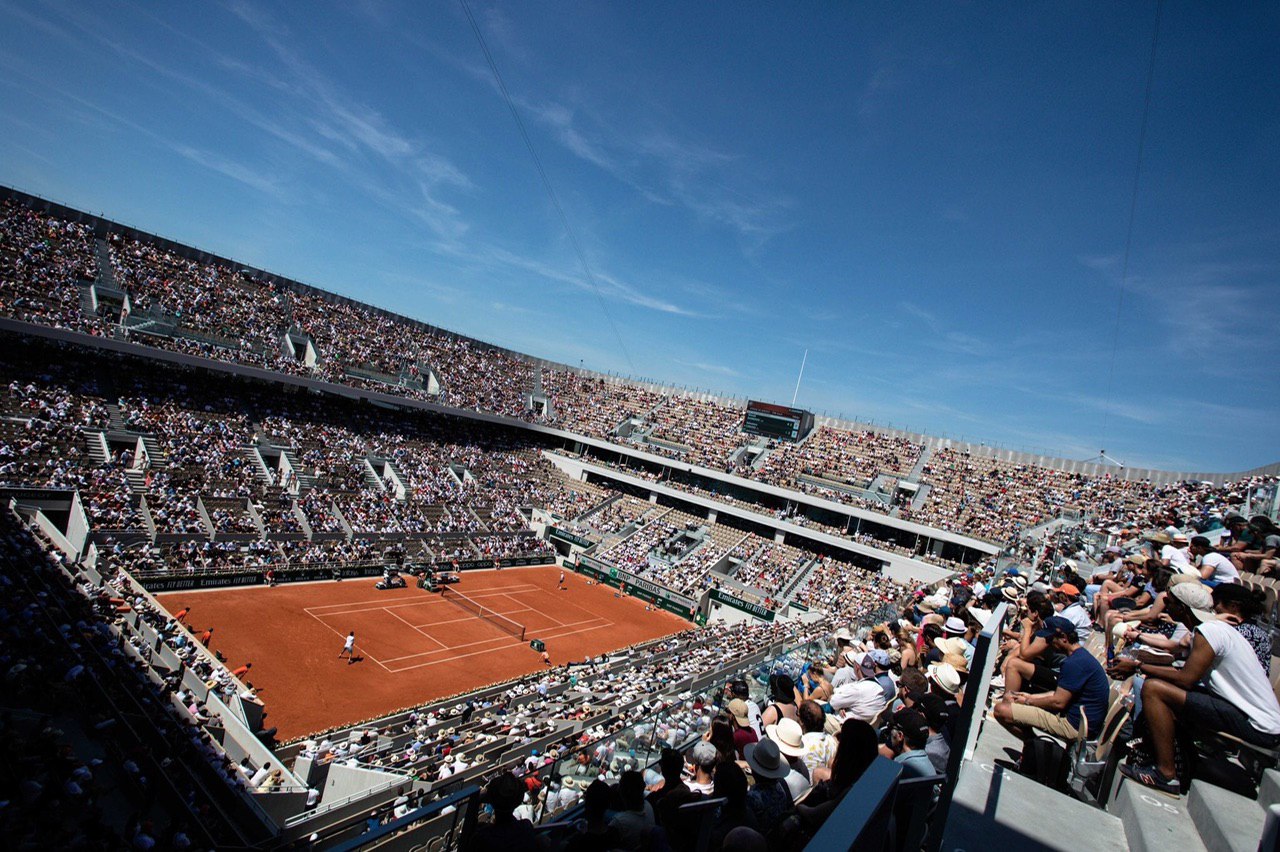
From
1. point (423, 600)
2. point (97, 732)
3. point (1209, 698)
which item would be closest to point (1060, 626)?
point (1209, 698)

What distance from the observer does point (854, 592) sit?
3962 cm

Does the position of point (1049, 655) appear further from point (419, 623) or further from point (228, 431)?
point (228, 431)

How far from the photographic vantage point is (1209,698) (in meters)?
Answer: 4.78

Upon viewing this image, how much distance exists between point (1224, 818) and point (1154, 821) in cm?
44

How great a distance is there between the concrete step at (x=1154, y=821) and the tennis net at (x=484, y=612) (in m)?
29.3

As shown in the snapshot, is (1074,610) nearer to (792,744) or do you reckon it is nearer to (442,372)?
(792,744)

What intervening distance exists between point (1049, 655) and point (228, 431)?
1613 inches

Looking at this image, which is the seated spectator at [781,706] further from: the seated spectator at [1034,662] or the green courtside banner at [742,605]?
the green courtside banner at [742,605]

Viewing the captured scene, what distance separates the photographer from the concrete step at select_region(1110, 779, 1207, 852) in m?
4.06

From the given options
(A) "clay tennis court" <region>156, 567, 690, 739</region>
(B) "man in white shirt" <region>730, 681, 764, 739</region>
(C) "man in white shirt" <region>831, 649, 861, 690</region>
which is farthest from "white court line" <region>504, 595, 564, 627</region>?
(C) "man in white shirt" <region>831, 649, 861, 690</region>

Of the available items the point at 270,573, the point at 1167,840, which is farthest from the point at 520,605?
the point at 1167,840

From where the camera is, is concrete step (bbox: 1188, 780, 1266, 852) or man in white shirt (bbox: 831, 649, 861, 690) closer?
concrete step (bbox: 1188, 780, 1266, 852)

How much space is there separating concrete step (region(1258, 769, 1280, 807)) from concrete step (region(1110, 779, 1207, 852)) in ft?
1.49

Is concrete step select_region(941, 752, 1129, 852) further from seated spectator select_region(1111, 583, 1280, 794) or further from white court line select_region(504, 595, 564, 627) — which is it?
white court line select_region(504, 595, 564, 627)
